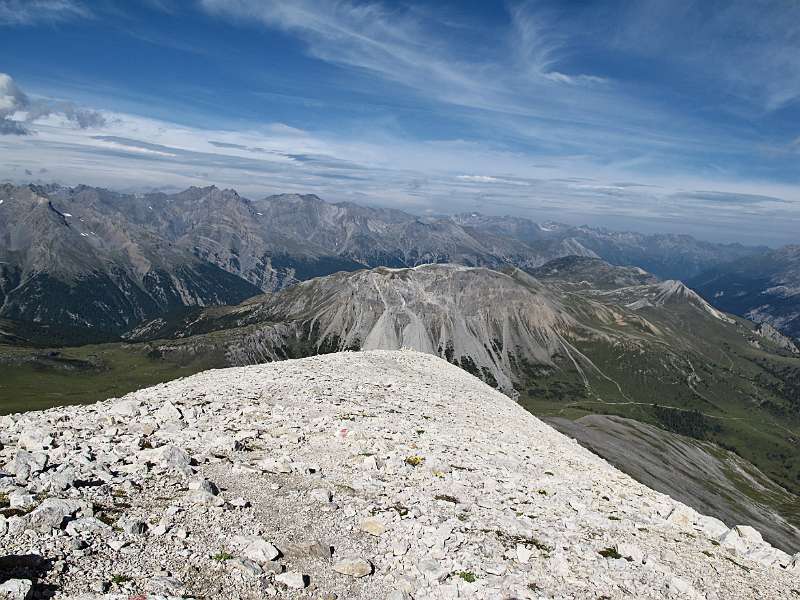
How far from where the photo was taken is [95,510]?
44.1 feet

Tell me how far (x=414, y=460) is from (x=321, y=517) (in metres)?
6.86

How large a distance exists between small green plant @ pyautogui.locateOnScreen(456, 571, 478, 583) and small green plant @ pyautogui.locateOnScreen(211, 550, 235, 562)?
5.98 m

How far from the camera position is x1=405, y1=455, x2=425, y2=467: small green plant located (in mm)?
21531

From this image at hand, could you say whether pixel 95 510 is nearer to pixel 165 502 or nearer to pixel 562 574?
pixel 165 502

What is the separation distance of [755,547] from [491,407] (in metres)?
22.5

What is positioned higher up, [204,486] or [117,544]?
[117,544]

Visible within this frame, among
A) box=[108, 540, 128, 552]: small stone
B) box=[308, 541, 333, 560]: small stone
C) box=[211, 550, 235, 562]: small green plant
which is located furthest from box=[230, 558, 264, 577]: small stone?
box=[108, 540, 128, 552]: small stone

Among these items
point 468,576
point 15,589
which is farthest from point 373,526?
point 15,589

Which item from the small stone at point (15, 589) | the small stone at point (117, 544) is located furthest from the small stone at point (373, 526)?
the small stone at point (15, 589)

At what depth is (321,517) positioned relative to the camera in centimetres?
1579

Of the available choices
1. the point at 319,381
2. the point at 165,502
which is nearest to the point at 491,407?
the point at 319,381

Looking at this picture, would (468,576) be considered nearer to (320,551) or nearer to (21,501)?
(320,551)

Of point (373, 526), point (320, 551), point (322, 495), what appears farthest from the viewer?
point (322, 495)

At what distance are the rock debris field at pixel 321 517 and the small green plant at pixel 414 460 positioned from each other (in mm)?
293
